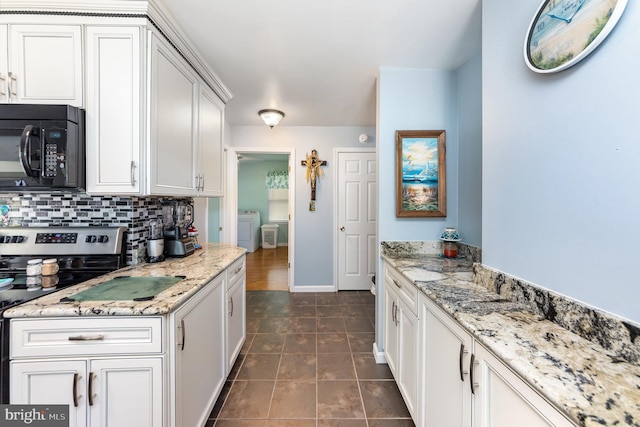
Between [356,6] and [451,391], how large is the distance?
6.45ft

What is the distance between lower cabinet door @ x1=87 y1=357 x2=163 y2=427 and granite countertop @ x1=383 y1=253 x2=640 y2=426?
1.24 meters

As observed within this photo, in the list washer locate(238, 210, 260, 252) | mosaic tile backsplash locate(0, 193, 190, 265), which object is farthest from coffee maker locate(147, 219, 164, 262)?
washer locate(238, 210, 260, 252)

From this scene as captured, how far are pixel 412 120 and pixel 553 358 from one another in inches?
71.6

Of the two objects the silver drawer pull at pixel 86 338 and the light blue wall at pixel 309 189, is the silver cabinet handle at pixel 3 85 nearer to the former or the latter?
the silver drawer pull at pixel 86 338

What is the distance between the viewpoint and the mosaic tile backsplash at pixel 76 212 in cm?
160

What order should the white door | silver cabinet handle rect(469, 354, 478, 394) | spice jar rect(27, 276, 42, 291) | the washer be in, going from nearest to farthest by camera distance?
silver cabinet handle rect(469, 354, 478, 394) < spice jar rect(27, 276, 42, 291) < the white door < the washer

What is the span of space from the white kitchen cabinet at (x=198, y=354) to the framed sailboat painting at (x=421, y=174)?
151 centimetres

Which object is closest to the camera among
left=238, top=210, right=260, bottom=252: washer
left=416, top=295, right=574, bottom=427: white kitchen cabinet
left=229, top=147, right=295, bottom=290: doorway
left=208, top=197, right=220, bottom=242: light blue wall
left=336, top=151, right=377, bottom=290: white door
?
left=416, top=295, right=574, bottom=427: white kitchen cabinet

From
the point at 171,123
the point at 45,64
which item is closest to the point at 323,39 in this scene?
the point at 171,123

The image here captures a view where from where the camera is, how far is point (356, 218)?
3.79 meters

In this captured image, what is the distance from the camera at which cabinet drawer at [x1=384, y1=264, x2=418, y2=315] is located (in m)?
1.42

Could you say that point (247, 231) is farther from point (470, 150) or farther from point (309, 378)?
point (470, 150)

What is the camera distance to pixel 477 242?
184cm

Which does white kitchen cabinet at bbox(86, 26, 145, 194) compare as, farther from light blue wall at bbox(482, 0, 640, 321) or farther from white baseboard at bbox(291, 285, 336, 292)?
white baseboard at bbox(291, 285, 336, 292)
